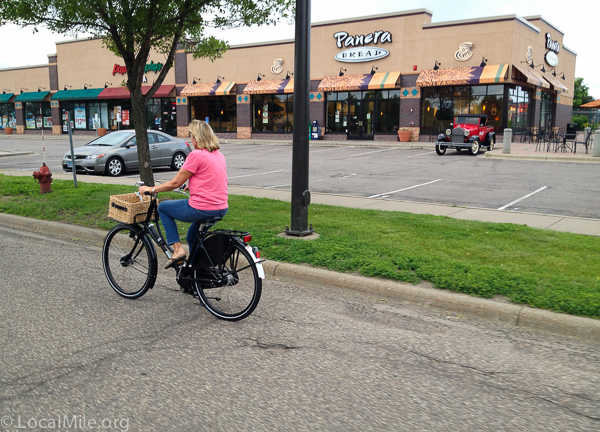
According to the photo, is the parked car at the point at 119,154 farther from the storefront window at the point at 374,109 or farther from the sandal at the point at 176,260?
the storefront window at the point at 374,109

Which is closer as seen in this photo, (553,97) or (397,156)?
(397,156)

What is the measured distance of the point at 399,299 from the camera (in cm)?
540

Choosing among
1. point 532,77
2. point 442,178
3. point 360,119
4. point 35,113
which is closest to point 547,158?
point 442,178

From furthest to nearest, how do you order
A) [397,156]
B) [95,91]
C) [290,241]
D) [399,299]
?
[95,91] → [397,156] → [290,241] → [399,299]

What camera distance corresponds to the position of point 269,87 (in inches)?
1438

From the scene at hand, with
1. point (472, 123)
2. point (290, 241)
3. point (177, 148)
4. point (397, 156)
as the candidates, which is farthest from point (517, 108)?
point (290, 241)

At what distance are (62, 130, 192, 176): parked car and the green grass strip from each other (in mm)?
6021

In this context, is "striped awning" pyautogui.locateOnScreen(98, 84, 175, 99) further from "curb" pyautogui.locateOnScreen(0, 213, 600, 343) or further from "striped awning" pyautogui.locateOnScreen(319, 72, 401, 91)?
"curb" pyautogui.locateOnScreen(0, 213, 600, 343)

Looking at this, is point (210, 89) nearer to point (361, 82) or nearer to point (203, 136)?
point (361, 82)

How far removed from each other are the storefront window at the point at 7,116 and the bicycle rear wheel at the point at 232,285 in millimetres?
52253

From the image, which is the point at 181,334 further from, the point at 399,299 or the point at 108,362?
the point at 399,299

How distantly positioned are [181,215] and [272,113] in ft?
111

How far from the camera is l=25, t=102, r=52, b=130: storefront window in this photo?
47656 millimetres

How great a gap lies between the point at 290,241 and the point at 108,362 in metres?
3.51
